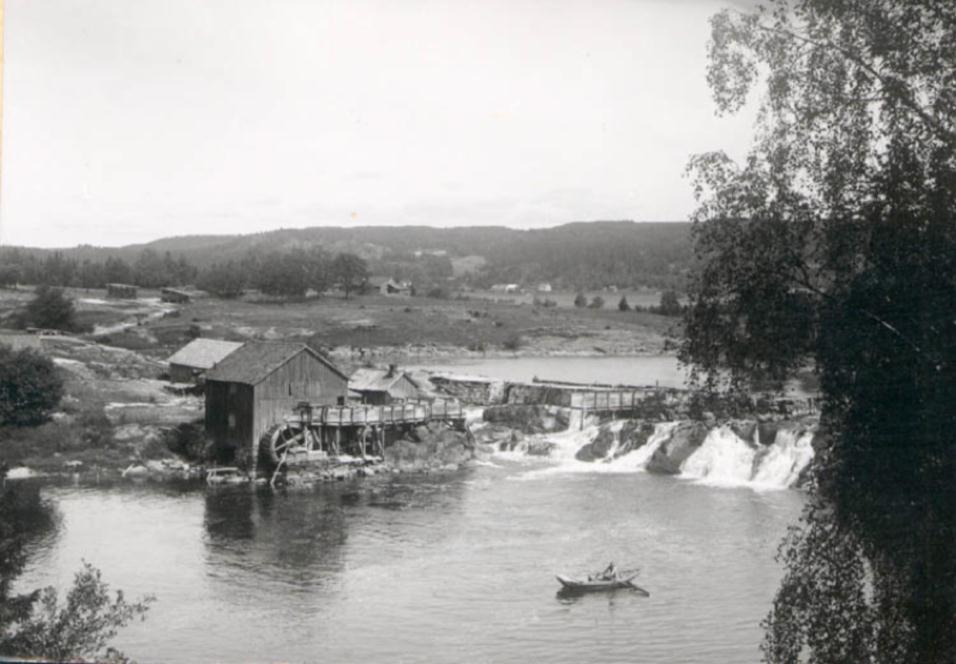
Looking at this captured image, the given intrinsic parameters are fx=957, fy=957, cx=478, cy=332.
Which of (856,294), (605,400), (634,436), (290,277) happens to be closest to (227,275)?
(290,277)

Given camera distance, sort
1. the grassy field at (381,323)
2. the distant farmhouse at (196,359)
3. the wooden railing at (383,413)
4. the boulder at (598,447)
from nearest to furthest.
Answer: the wooden railing at (383,413), the boulder at (598,447), the distant farmhouse at (196,359), the grassy field at (381,323)

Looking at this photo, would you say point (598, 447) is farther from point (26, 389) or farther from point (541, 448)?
point (26, 389)

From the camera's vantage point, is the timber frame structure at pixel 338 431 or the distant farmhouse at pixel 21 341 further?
the distant farmhouse at pixel 21 341

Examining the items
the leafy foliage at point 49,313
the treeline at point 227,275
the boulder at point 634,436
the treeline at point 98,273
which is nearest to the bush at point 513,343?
the treeline at point 227,275

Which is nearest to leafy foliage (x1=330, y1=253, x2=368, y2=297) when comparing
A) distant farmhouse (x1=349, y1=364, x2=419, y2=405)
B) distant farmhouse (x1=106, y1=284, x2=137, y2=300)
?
distant farmhouse (x1=106, y1=284, x2=137, y2=300)

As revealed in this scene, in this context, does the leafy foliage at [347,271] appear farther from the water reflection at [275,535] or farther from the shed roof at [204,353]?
the water reflection at [275,535]

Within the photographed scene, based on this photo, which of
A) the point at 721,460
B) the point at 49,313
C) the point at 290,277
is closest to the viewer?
the point at 721,460

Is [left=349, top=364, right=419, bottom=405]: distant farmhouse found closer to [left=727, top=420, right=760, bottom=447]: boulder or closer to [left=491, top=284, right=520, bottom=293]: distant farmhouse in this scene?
[left=727, top=420, right=760, bottom=447]: boulder
